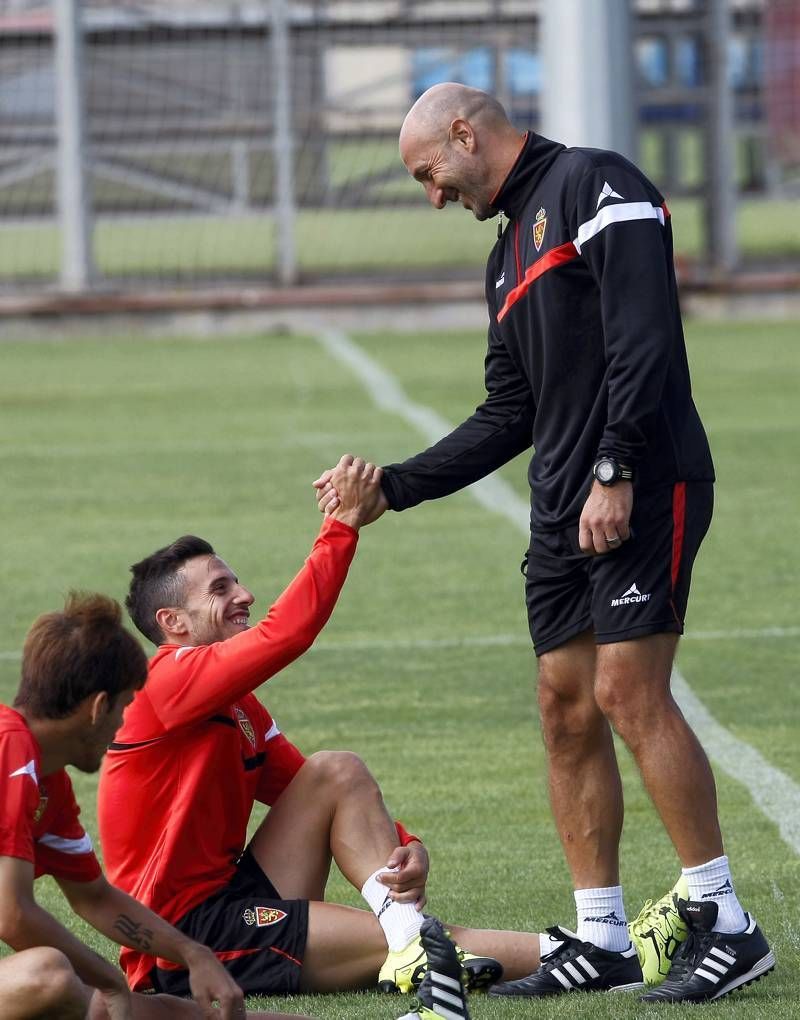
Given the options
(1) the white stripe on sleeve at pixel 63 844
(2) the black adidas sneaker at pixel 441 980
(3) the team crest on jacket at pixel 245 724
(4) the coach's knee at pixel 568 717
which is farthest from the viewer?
(3) the team crest on jacket at pixel 245 724

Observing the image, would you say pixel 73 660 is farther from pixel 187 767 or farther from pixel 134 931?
pixel 187 767

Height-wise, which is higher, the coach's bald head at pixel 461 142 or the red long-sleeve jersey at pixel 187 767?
the coach's bald head at pixel 461 142

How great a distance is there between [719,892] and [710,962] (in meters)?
0.16

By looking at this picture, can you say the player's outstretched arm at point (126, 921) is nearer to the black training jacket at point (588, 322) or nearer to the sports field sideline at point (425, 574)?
the sports field sideline at point (425, 574)

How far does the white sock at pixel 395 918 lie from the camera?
15.1 feet

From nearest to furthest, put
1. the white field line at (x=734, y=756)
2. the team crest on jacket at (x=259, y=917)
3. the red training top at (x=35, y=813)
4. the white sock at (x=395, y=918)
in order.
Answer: the red training top at (x=35, y=813), the white sock at (x=395, y=918), the team crest on jacket at (x=259, y=917), the white field line at (x=734, y=756)

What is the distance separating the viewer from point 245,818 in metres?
4.89

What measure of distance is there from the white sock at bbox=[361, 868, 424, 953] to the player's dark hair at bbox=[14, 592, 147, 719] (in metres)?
0.99

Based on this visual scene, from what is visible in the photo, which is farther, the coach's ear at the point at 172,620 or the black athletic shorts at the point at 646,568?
the coach's ear at the point at 172,620

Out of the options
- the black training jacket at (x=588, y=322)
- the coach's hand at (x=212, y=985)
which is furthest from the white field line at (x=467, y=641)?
the coach's hand at (x=212, y=985)

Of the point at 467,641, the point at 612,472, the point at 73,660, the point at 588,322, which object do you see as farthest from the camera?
the point at 467,641

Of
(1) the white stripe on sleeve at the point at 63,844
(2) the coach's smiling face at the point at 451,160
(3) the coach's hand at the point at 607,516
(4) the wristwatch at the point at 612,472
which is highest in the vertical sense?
(2) the coach's smiling face at the point at 451,160

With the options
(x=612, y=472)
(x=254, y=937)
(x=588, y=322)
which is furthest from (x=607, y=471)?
(x=254, y=937)

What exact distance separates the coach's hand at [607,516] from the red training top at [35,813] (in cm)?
123
